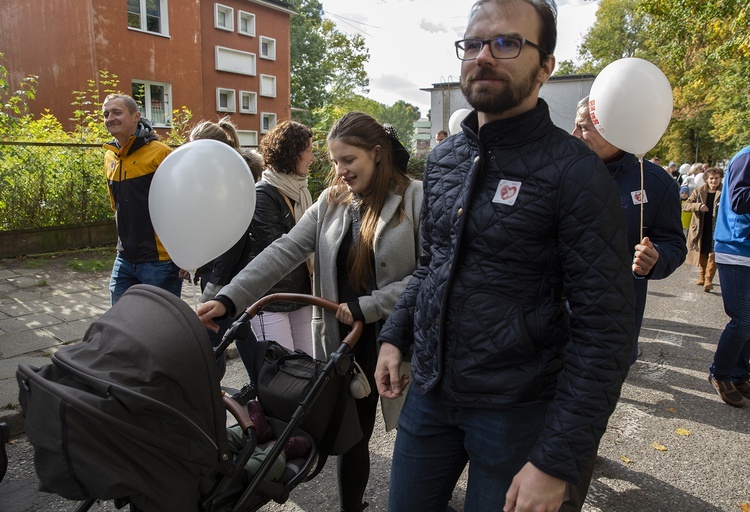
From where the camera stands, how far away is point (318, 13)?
4653 centimetres

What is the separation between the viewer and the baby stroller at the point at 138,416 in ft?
4.82

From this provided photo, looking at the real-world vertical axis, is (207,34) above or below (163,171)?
above

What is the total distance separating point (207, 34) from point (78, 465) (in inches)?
1117

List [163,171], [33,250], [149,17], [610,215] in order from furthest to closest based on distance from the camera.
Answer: [149,17]
[33,250]
[163,171]
[610,215]

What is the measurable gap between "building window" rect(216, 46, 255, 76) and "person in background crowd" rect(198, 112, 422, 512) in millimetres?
26803

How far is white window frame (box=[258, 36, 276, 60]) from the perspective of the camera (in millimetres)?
29050

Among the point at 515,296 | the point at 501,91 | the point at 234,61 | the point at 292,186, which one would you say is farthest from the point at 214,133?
the point at 234,61

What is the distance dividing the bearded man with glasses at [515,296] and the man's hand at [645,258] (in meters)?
1.36

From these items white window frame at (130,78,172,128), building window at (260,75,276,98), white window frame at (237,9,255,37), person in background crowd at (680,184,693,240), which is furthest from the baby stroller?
building window at (260,75,276,98)

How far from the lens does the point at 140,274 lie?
4.11 m

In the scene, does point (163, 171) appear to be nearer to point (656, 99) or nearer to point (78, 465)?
point (78, 465)

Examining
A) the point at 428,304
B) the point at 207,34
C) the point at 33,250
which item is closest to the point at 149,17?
the point at 207,34

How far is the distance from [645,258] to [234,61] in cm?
Result: 2806

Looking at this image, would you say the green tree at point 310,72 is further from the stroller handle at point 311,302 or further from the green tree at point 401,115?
the green tree at point 401,115
